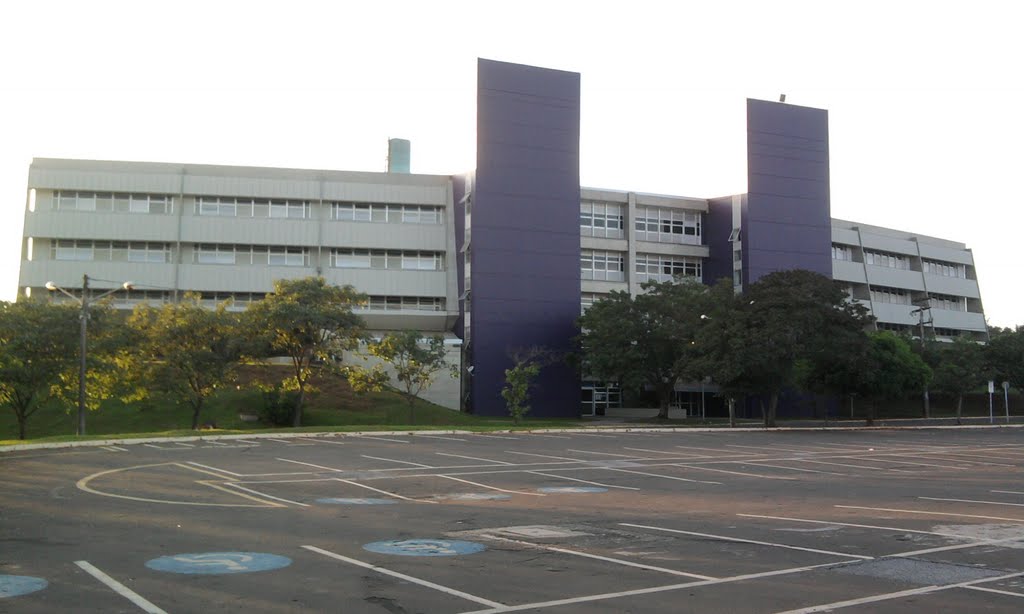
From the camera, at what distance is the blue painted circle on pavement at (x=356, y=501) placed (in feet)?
49.8

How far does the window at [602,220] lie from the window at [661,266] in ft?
9.90

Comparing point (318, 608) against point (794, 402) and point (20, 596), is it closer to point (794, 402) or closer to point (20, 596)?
point (20, 596)

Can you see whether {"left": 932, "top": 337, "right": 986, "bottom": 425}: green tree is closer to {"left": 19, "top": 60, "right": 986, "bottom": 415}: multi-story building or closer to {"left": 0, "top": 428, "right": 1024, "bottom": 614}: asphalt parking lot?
{"left": 19, "top": 60, "right": 986, "bottom": 415}: multi-story building

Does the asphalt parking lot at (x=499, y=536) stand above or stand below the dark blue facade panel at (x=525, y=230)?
below

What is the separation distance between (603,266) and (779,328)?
2587 cm

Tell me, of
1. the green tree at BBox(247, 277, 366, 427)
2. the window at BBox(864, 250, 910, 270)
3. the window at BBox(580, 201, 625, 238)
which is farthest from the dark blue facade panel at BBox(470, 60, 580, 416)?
the window at BBox(864, 250, 910, 270)

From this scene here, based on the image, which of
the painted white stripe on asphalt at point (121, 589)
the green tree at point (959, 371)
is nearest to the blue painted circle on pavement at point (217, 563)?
the painted white stripe on asphalt at point (121, 589)

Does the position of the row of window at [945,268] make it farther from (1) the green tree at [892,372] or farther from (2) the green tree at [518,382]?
(2) the green tree at [518,382]

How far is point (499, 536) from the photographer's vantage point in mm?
11688

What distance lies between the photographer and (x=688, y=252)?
251 feet

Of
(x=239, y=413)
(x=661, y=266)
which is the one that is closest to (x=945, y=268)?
(x=661, y=266)

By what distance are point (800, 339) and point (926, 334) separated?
1738 inches

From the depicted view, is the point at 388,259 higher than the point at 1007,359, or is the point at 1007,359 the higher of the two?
the point at 388,259

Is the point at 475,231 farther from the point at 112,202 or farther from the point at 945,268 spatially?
the point at 945,268
